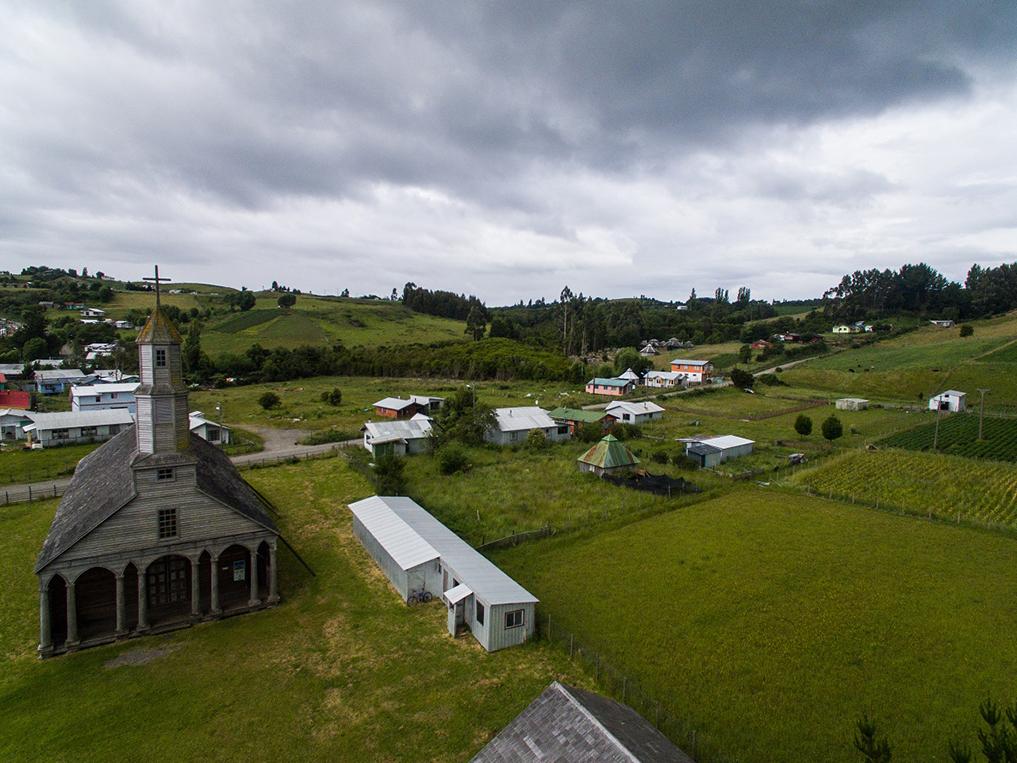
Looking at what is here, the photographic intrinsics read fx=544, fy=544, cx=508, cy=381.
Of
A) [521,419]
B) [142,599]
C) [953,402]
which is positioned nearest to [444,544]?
[142,599]

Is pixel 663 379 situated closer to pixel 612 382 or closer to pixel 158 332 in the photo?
pixel 612 382

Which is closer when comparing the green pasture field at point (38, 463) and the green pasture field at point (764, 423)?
the green pasture field at point (38, 463)

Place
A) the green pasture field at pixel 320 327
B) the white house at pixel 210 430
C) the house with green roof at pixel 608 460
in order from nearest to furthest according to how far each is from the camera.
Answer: the house with green roof at pixel 608 460 < the white house at pixel 210 430 < the green pasture field at pixel 320 327

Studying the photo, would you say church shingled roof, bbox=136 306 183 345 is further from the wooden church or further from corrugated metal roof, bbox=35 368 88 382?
corrugated metal roof, bbox=35 368 88 382

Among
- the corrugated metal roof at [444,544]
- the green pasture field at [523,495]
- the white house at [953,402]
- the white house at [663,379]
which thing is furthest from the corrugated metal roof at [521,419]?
the white house at [953,402]

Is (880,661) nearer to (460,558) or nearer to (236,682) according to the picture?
(460,558)

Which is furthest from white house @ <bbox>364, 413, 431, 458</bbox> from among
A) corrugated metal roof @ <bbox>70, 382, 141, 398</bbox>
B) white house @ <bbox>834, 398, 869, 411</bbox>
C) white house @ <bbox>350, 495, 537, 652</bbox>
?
white house @ <bbox>834, 398, 869, 411</bbox>

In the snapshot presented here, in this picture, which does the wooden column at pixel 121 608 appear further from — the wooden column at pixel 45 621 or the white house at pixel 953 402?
the white house at pixel 953 402
